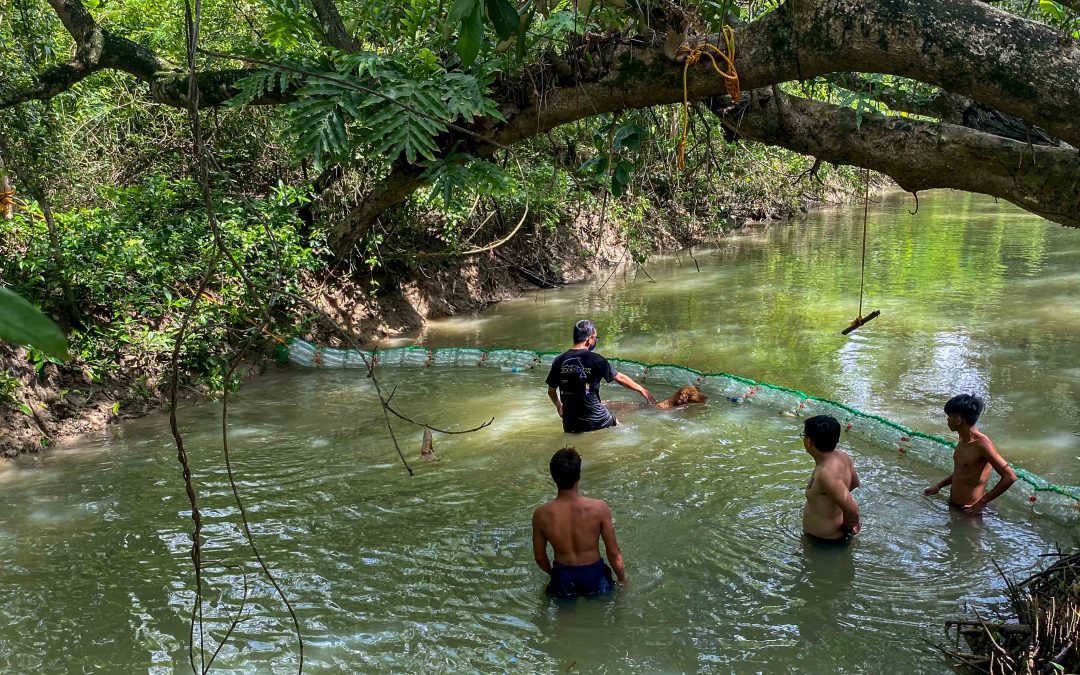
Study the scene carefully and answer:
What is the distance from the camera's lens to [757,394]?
8.12 metres

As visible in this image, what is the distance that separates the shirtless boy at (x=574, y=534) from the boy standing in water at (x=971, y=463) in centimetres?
242

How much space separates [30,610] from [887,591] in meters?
5.11

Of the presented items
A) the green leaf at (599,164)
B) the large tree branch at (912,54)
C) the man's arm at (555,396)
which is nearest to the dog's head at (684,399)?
the man's arm at (555,396)

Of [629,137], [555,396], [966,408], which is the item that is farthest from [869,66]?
[555,396]

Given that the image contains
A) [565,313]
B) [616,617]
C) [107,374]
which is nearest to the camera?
[616,617]

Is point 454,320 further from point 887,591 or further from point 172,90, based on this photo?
point 887,591

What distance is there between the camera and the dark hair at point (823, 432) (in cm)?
485

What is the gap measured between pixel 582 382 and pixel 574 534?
281 centimetres

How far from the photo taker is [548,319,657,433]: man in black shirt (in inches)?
283

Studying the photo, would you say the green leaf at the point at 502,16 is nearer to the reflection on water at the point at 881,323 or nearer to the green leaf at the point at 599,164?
the green leaf at the point at 599,164

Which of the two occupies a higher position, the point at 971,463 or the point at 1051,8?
the point at 1051,8

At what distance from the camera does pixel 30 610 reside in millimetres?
4844

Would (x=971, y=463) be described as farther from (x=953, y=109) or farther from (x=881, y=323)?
(x=881, y=323)

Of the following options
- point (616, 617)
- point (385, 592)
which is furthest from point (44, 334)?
point (385, 592)
